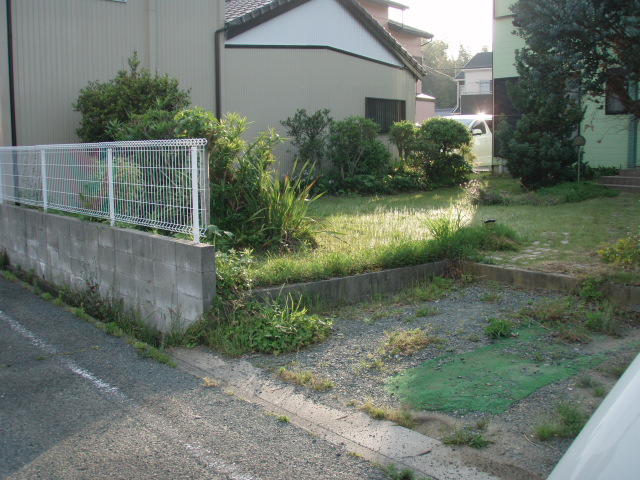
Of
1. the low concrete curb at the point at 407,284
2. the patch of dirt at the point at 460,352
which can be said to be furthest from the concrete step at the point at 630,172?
the patch of dirt at the point at 460,352

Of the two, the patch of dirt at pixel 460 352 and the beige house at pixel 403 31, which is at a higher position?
the beige house at pixel 403 31

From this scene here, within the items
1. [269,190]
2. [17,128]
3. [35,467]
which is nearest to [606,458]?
[35,467]

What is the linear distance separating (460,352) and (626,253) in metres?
2.64

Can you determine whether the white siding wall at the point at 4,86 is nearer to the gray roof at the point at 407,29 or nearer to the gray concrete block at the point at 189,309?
the gray concrete block at the point at 189,309

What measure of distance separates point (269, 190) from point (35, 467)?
4.91 metres

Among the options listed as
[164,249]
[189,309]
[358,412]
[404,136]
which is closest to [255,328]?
[189,309]

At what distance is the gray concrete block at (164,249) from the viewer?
230 inches

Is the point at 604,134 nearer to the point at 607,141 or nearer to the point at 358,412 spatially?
the point at 607,141

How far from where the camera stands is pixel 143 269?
6.31m

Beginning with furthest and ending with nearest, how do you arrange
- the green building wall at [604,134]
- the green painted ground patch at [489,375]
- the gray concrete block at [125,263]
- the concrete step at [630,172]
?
the green building wall at [604,134] < the concrete step at [630,172] < the gray concrete block at [125,263] < the green painted ground patch at [489,375]

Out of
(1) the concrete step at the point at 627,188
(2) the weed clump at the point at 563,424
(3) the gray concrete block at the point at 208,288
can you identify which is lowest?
(2) the weed clump at the point at 563,424

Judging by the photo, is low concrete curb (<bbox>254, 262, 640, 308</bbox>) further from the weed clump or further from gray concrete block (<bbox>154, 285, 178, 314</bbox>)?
the weed clump

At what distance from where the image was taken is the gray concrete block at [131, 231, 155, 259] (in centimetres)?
616

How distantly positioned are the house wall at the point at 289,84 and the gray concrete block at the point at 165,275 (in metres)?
8.84
